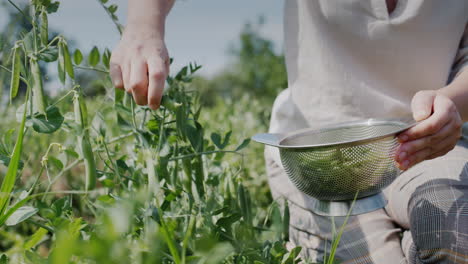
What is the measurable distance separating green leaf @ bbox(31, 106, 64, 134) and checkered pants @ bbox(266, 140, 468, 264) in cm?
42

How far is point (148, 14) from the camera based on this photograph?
71cm

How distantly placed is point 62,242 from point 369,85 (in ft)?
3.03

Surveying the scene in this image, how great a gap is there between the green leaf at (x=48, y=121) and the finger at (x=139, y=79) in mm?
121

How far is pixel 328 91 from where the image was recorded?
1116 mm

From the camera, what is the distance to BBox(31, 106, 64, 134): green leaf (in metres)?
0.63

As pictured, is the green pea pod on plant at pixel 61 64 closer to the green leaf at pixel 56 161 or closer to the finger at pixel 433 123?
the green leaf at pixel 56 161

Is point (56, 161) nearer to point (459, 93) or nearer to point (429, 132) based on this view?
point (429, 132)

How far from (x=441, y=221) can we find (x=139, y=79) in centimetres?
56

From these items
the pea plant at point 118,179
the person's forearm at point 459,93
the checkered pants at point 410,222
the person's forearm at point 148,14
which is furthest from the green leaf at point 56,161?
the person's forearm at point 459,93

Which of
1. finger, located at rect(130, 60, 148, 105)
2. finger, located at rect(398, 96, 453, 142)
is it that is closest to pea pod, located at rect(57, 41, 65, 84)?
finger, located at rect(130, 60, 148, 105)

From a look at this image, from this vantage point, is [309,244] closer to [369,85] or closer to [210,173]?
[210,173]

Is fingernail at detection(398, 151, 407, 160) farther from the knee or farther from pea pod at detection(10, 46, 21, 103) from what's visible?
pea pod at detection(10, 46, 21, 103)

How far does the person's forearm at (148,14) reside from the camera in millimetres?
698

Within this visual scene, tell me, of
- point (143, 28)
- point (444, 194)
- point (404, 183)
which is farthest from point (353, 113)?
point (143, 28)
